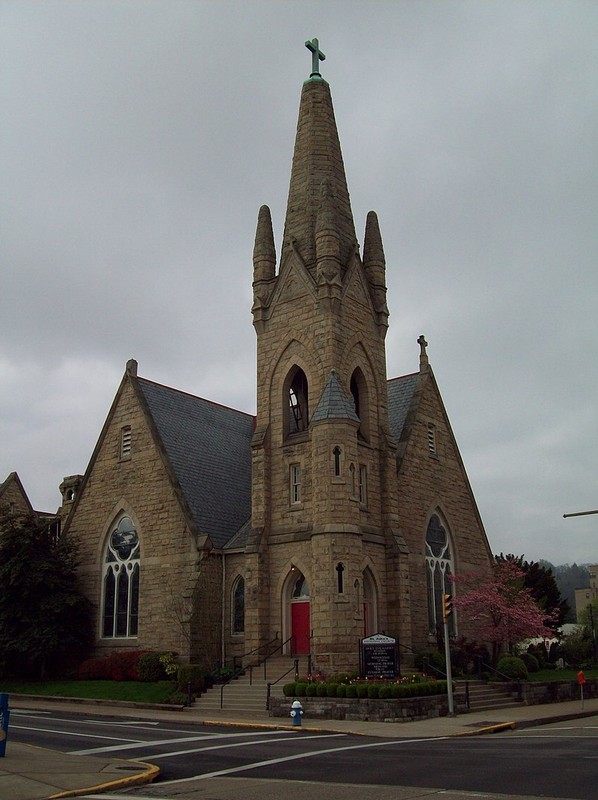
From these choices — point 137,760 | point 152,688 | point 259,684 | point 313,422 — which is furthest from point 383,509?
point 137,760

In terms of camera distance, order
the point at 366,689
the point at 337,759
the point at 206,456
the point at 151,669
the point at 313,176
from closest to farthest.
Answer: the point at 337,759 < the point at 366,689 < the point at 151,669 < the point at 313,176 < the point at 206,456

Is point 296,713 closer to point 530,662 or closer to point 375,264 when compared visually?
point 375,264

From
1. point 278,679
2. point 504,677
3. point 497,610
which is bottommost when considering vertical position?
point 504,677

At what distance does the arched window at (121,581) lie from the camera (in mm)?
33938

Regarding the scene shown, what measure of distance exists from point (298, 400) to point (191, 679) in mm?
11940

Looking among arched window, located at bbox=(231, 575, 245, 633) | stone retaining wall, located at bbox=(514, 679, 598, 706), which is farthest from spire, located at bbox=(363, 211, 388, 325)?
stone retaining wall, located at bbox=(514, 679, 598, 706)

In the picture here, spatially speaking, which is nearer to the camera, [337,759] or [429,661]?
[337,759]

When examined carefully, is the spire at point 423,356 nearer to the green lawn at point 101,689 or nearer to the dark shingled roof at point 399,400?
the dark shingled roof at point 399,400

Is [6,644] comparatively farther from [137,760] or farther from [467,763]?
[467,763]

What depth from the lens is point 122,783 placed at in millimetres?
12648

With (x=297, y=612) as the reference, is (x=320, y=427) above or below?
above

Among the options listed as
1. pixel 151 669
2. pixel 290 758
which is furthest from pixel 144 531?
pixel 290 758

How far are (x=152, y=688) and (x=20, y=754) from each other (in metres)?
14.7

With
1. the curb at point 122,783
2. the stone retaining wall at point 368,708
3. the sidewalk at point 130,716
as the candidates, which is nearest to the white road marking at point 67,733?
the sidewalk at point 130,716
